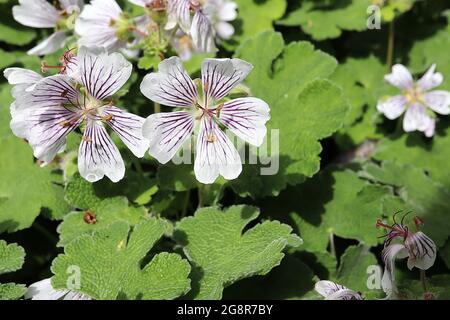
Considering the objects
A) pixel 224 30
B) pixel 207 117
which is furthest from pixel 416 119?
pixel 207 117

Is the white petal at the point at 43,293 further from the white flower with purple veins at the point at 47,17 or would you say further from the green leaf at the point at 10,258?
the white flower with purple veins at the point at 47,17

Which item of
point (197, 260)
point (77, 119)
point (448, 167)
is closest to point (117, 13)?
point (77, 119)

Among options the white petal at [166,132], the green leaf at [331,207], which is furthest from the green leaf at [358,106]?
the white petal at [166,132]

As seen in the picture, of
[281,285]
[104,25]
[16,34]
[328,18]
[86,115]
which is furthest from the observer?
[328,18]

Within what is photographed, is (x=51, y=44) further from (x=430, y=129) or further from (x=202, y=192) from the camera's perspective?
(x=430, y=129)

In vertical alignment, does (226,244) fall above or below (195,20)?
below

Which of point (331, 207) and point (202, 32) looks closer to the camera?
point (202, 32)

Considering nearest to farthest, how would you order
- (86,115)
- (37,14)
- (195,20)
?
(86,115)
(195,20)
(37,14)
